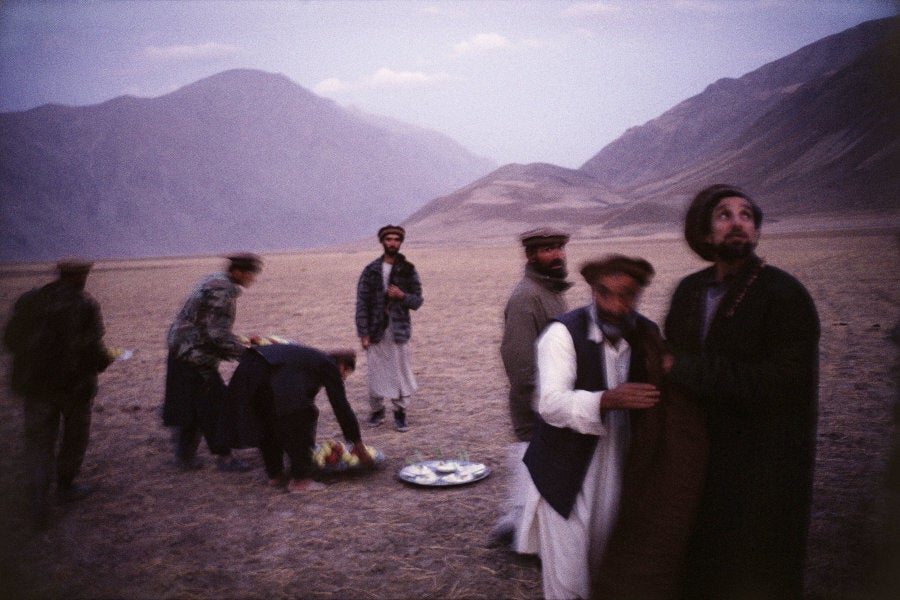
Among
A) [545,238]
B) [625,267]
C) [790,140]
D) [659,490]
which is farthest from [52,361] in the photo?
[790,140]

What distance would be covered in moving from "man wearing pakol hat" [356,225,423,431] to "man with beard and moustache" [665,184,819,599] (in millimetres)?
4283

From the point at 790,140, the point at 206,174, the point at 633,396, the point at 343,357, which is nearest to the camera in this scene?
the point at 633,396

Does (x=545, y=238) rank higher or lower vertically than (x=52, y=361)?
higher

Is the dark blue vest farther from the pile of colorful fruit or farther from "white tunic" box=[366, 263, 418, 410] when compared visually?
"white tunic" box=[366, 263, 418, 410]

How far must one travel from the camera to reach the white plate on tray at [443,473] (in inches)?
197

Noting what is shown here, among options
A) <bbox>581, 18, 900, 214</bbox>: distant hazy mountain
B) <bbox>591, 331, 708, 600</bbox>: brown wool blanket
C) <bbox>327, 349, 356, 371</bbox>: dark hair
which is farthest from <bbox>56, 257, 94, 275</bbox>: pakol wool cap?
<bbox>581, 18, 900, 214</bbox>: distant hazy mountain

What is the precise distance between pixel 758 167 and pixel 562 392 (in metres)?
80.5

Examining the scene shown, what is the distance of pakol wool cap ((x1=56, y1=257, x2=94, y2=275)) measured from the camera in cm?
455

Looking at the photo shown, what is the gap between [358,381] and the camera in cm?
898

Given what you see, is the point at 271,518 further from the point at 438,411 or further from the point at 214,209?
the point at 214,209

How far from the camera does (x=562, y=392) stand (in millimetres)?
2504

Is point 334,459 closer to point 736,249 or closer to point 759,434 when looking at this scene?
point 759,434

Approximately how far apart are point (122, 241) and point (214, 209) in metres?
22.9

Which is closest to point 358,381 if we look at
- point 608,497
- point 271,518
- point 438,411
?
point 438,411
